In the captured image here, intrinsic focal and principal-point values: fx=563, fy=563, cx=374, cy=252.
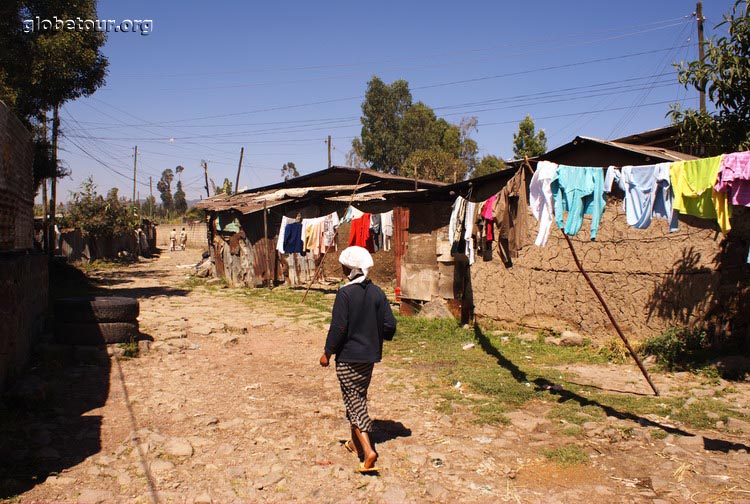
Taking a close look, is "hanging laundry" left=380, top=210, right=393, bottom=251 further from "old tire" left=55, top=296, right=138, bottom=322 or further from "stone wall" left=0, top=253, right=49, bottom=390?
"stone wall" left=0, top=253, right=49, bottom=390

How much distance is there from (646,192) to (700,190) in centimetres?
60

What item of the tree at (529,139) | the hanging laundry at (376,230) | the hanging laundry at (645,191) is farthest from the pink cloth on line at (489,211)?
the tree at (529,139)

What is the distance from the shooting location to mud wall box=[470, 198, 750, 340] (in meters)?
7.66

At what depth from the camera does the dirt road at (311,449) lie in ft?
14.4

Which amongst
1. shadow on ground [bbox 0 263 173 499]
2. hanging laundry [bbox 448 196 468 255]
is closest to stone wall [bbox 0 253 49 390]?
shadow on ground [bbox 0 263 173 499]

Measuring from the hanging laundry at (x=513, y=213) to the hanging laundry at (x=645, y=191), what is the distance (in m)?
1.02

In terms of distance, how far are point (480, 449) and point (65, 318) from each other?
6.49 meters

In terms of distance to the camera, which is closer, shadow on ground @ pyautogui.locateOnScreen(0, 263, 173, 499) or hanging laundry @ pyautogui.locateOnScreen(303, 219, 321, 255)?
shadow on ground @ pyautogui.locateOnScreen(0, 263, 173, 499)

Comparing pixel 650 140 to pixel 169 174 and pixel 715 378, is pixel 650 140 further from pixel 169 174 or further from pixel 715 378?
pixel 169 174

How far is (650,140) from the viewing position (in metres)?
12.2

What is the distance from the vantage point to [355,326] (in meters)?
4.78

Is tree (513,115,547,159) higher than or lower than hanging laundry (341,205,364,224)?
higher

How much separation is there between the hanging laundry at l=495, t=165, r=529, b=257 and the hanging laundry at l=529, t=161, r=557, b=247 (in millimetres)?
→ 194

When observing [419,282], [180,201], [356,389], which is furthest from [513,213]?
[180,201]
